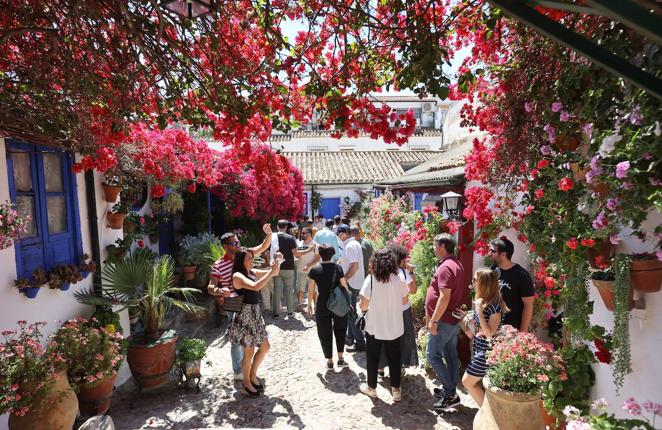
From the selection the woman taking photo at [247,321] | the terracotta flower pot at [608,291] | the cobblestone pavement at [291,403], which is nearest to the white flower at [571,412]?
the terracotta flower pot at [608,291]

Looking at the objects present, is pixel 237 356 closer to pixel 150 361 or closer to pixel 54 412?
pixel 150 361

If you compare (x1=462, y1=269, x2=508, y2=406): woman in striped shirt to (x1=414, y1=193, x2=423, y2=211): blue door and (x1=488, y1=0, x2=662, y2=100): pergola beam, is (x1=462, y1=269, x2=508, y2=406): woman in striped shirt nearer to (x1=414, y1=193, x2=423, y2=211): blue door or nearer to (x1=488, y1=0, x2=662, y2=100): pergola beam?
(x1=488, y1=0, x2=662, y2=100): pergola beam

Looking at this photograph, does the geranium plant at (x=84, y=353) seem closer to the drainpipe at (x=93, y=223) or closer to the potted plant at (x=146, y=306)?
the potted plant at (x=146, y=306)

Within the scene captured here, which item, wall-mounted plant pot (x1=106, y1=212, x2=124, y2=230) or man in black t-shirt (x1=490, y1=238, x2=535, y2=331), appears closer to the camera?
man in black t-shirt (x1=490, y1=238, x2=535, y2=331)

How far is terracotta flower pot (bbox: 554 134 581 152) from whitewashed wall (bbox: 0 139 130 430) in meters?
4.56

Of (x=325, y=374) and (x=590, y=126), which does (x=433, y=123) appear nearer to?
(x=325, y=374)

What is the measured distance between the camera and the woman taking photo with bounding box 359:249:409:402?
14.1ft

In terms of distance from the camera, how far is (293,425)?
13.3 feet

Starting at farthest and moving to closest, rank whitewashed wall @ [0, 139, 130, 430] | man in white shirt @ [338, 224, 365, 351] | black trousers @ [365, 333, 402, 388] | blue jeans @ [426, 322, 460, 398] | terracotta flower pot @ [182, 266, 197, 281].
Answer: terracotta flower pot @ [182, 266, 197, 281]
man in white shirt @ [338, 224, 365, 351]
black trousers @ [365, 333, 402, 388]
blue jeans @ [426, 322, 460, 398]
whitewashed wall @ [0, 139, 130, 430]

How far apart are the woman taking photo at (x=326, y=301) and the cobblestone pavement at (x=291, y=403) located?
336 mm

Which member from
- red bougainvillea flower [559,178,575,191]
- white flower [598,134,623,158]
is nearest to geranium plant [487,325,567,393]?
red bougainvillea flower [559,178,575,191]

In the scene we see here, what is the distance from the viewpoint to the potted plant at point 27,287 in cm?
353

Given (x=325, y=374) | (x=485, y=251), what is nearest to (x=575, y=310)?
(x=485, y=251)

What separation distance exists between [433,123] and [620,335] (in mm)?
27522
